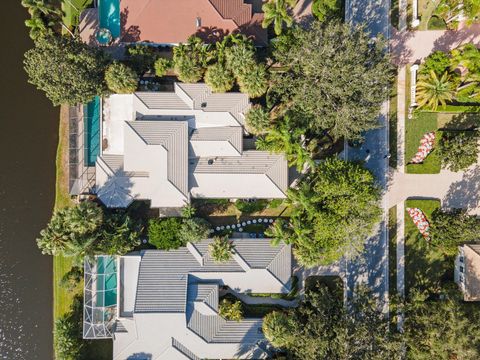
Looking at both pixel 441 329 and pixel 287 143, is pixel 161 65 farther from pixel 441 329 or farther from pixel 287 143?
pixel 441 329

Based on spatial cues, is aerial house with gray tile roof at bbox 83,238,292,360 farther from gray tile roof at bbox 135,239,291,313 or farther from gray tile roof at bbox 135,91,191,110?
gray tile roof at bbox 135,91,191,110

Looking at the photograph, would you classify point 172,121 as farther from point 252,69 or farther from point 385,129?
point 385,129

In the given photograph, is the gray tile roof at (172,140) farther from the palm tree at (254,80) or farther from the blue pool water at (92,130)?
the palm tree at (254,80)

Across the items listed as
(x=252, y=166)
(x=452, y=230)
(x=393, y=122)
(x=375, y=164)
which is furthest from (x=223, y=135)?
(x=452, y=230)

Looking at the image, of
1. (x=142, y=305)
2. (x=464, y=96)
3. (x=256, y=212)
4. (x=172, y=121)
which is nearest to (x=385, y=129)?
(x=464, y=96)

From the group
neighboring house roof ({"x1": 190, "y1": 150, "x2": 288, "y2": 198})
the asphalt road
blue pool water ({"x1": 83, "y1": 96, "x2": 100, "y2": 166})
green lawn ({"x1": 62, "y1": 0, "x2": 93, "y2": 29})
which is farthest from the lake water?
the asphalt road

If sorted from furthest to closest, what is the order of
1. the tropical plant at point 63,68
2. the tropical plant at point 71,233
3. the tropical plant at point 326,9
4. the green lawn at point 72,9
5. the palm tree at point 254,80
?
the green lawn at point 72,9 → the tropical plant at point 326,9 → the palm tree at point 254,80 → the tropical plant at point 71,233 → the tropical plant at point 63,68

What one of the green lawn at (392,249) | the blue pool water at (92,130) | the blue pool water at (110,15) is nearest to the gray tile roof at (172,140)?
the blue pool water at (92,130)
